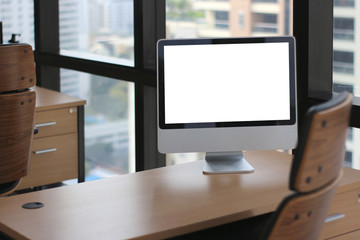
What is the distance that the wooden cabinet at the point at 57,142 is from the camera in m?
3.88

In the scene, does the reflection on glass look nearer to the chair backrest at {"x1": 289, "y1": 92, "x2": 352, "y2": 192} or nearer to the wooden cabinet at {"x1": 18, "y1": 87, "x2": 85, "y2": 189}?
the chair backrest at {"x1": 289, "y1": 92, "x2": 352, "y2": 192}

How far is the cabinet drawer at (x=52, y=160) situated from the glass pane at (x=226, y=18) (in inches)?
24.4

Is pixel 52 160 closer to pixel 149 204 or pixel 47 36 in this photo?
pixel 47 36

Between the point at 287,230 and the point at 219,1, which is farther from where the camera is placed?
the point at 219,1

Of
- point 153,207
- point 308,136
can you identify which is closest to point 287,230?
point 308,136

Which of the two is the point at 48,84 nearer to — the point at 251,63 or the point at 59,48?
the point at 59,48

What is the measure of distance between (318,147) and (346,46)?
1.48 metres

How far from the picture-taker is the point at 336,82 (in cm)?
309

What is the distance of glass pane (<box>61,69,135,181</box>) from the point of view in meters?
4.34

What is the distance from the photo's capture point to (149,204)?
225 cm

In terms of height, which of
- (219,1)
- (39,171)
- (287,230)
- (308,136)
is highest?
(219,1)

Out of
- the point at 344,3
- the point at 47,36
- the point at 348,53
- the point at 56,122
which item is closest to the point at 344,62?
the point at 348,53

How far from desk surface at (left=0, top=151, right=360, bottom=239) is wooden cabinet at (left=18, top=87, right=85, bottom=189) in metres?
1.44

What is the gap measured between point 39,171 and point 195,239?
1.79 m
